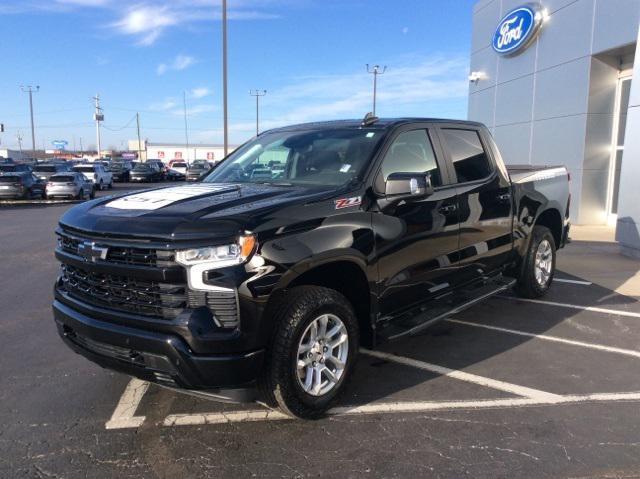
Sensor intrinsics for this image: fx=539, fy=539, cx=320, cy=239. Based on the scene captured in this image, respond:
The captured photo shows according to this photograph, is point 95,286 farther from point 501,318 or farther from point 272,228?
point 501,318

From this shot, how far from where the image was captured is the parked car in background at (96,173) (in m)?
31.3

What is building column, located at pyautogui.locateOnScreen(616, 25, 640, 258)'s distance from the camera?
9.31 metres

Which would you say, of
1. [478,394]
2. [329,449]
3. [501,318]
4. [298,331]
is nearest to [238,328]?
[298,331]

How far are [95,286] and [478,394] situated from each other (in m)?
2.77

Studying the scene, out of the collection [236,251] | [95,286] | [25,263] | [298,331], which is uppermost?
[236,251]

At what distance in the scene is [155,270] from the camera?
9.89ft

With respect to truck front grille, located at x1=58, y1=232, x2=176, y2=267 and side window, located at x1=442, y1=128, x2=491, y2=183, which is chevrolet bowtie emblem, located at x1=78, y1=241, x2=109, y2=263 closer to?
truck front grille, located at x1=58, y1=232, x2=176, y2=267

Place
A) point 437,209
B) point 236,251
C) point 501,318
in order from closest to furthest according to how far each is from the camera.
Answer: point 236,251
point 437,209
point 501,318

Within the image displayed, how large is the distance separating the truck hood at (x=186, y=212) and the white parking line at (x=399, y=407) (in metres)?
1.33

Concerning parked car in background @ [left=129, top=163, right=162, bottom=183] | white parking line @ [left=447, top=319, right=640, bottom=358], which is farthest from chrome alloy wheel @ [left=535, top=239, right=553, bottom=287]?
parked car in background @ [left=129, top=163, right=162, bottom=183]

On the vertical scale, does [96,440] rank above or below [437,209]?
below

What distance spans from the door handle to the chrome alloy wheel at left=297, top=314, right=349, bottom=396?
4.80 feet

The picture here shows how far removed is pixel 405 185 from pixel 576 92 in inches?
439

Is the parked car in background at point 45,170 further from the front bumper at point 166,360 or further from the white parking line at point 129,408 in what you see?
the front bumper at point 166,360
